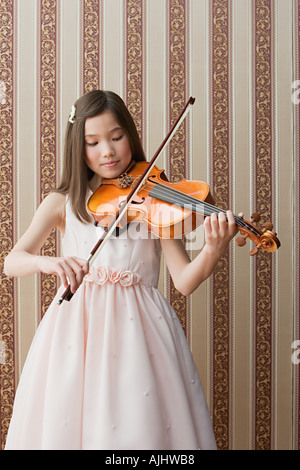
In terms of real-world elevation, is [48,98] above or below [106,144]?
above

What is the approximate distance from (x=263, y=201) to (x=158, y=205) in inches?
30.8

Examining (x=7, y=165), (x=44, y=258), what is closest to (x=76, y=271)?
(x=44, y=258)

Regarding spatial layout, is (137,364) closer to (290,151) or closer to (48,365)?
(48,365)

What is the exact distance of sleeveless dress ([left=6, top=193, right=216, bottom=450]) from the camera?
1030mm

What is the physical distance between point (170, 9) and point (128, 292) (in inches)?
41.4

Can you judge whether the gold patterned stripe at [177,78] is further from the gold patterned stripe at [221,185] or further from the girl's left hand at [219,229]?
the girl's left hand at [219,229]

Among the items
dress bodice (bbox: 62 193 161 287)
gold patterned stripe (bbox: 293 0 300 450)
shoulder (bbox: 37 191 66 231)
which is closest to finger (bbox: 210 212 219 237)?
dress bodice (bbox: 62 193 161 287)

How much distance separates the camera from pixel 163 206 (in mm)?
1092

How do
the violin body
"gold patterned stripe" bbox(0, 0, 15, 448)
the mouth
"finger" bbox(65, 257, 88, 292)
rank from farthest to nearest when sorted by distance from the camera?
1. "gold patterned stripe" bbox(0, 0, 15, 448)
2. the mouth
3. the violin body
4. "finger" bbox(65, 257, 88, 292)


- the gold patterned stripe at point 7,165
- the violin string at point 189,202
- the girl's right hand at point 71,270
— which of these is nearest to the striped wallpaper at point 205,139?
the gold patterned stripe at point 7,165

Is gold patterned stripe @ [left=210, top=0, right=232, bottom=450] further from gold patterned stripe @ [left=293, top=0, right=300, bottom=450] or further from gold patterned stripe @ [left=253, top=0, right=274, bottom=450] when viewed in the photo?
gold patterned stripe @ [left=293, top=0, right=300, bottom=450]

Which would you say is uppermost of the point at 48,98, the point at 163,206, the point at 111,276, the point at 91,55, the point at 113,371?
the point at 91,55

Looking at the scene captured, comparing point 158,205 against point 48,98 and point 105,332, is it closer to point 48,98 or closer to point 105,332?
point 105,332

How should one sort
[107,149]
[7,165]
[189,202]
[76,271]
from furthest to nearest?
[7,165] → [107,149] → [189,202] → [76,271]
